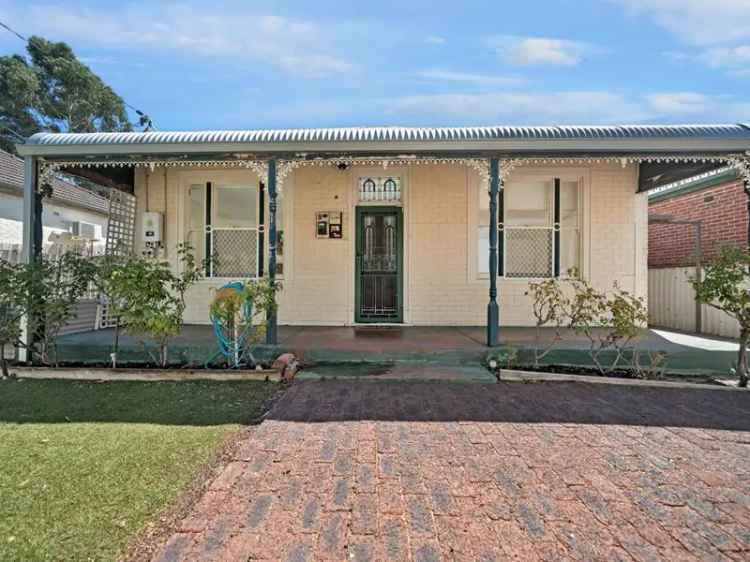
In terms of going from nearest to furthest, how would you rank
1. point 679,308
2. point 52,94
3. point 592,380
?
1. point 592,380
2. point 679,308
3. point 52,94

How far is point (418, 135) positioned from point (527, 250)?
3.23m

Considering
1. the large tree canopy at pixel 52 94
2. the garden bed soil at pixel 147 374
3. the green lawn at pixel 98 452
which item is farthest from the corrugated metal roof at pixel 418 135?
the large tree canopy at pixel 52 94

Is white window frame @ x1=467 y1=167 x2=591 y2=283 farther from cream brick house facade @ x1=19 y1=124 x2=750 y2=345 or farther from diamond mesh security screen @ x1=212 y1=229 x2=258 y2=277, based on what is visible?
diamond mesh security screen @ x1=212 y1=229 x2=258 y2=277

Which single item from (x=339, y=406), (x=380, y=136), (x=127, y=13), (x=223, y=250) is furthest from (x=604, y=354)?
(x=127, y=13)

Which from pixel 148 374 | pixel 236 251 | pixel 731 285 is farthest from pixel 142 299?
pixel 731 285

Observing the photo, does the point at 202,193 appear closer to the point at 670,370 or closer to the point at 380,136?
the point at 380,136

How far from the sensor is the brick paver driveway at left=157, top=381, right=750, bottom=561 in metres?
2.04

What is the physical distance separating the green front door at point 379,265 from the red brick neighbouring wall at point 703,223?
508 cm

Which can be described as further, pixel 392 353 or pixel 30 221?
pixel 30 221

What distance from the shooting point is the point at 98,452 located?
305 centimetres

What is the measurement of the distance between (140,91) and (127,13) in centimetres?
1296

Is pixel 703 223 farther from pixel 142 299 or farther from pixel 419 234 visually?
pixel 142 299

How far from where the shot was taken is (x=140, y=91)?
67.1ft

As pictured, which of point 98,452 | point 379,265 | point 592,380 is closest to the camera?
point 98,452
